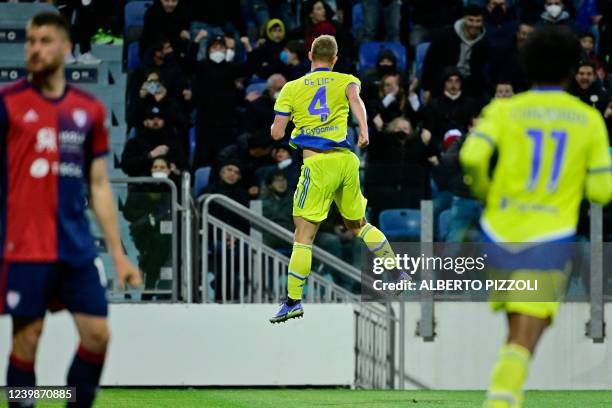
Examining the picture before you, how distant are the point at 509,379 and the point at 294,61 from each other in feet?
38.8

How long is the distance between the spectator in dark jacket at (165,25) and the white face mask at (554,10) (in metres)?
4.77

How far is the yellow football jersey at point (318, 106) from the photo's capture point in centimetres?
1223

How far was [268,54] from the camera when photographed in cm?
1864

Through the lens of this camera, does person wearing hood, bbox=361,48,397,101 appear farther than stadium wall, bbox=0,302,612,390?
Yes

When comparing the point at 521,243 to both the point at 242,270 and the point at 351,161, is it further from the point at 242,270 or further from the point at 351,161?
the point at 242,270

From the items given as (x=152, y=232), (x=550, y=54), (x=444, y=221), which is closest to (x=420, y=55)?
(x=444, y=221)

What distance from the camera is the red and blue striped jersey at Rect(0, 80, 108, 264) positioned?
22.8 ft

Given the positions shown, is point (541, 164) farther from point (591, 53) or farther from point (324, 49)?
point (591, 53)

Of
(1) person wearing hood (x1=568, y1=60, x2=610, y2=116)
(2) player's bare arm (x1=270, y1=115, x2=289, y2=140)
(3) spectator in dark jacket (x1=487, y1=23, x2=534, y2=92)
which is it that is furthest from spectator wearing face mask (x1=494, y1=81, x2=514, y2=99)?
(2) player's bare arm (x1=270, y1=115, x2=289, y2=140)

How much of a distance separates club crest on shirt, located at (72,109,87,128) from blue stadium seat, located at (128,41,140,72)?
1232 cm

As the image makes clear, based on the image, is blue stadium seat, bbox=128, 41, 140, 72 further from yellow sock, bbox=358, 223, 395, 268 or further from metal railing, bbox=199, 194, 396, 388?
yellow sock, bbox=358, 223, 395, 268

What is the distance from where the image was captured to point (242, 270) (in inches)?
602

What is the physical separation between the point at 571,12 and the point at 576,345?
580 cm

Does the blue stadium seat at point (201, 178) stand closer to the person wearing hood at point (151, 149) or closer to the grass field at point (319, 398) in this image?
the person wearing hood at point (151, 149)
